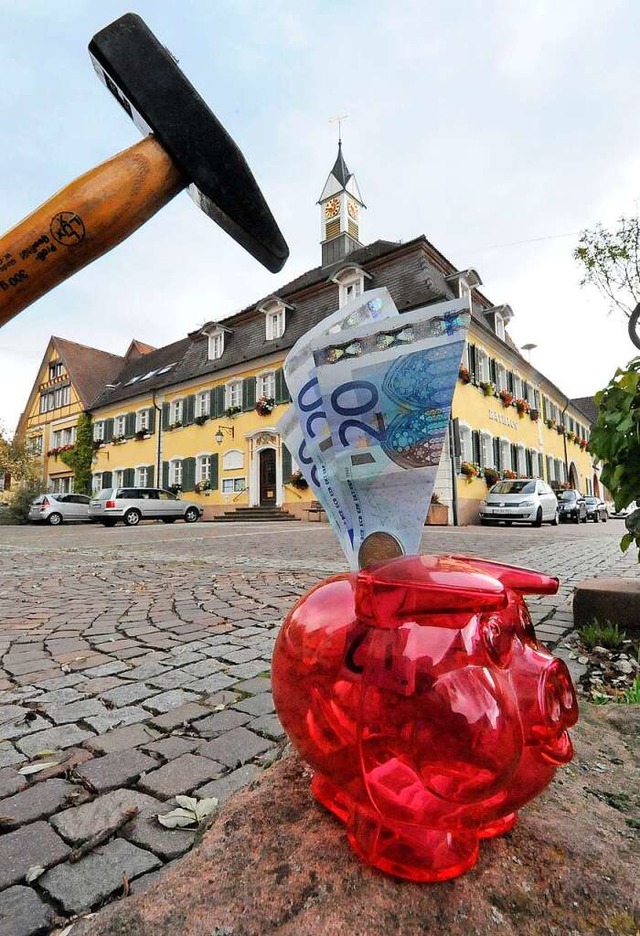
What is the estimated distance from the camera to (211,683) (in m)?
2.26

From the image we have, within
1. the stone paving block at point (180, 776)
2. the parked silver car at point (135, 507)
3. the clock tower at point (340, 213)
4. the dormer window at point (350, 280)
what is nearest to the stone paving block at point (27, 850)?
the stone paving block at point (180, 776)

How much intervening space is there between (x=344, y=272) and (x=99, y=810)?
19.7 m

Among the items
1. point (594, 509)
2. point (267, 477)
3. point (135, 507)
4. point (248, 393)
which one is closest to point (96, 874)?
point (135, 507)

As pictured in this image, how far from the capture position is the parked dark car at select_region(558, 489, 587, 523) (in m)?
20.9

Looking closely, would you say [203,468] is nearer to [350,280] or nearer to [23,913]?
[350,280]

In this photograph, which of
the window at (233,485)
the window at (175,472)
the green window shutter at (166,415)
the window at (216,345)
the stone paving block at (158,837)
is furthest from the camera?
the green window shutter at (166,415)

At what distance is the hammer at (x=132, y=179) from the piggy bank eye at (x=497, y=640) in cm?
96

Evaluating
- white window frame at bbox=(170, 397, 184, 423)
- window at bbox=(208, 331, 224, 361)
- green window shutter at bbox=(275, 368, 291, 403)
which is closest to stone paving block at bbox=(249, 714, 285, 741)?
green window shutter at bbox=(275, 368, 291, 403)

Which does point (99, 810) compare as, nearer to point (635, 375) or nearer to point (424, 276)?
point (635, 375)

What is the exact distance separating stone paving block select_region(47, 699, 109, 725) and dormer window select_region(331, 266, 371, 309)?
60.5 feet

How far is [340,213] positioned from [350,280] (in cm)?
628

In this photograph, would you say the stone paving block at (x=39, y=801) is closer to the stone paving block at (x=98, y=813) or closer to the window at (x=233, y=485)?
the stone paving block at (x=98, y=813)

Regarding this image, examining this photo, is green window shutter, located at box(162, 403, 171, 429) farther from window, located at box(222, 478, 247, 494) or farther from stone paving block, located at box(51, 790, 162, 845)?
stone paving block, located at box(51, 790, 162, 845)

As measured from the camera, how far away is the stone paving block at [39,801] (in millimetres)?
1286
